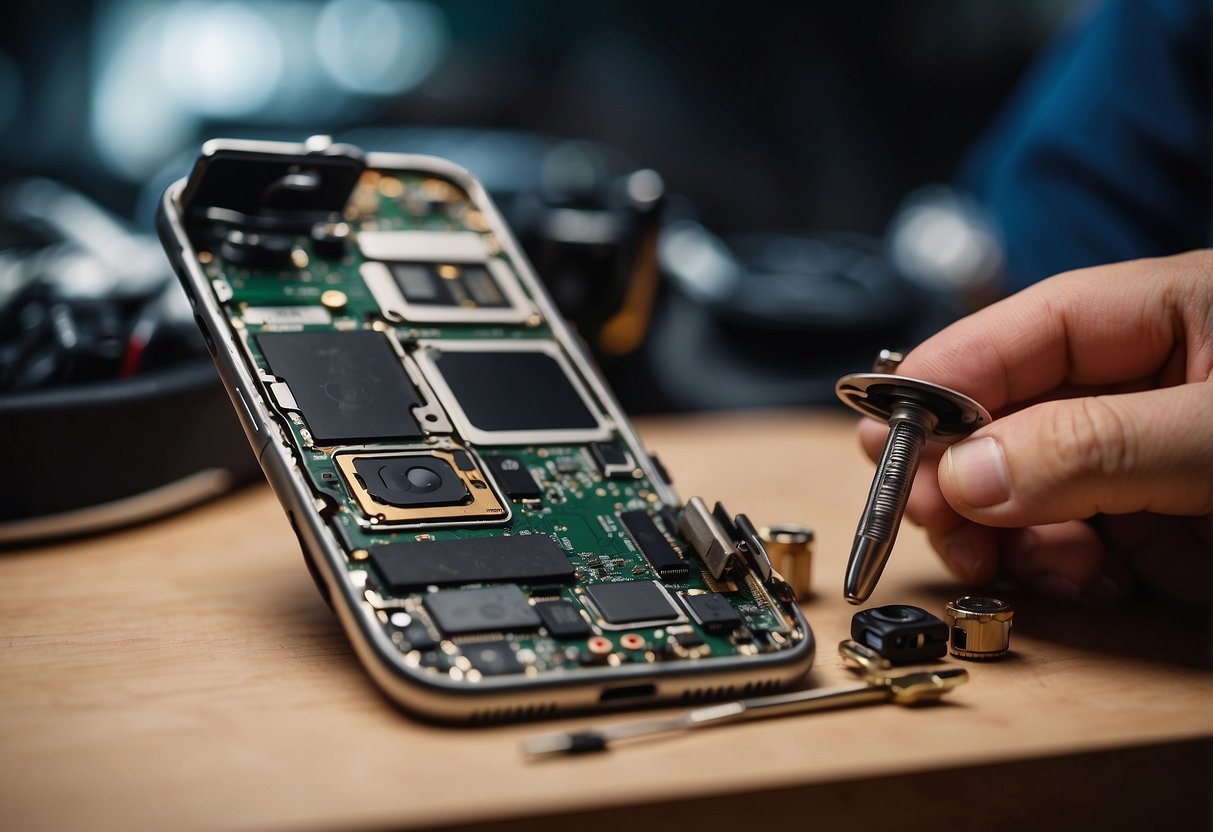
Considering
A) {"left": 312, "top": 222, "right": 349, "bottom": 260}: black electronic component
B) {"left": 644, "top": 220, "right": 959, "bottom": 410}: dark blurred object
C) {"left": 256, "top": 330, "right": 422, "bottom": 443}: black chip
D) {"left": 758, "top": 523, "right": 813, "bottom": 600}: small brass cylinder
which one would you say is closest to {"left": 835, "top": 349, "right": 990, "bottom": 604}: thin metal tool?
{"left": 758, "top": 523, "right": 813, "bottom": 600}: small brass cylinder

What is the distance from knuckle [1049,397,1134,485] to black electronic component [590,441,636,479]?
348mm

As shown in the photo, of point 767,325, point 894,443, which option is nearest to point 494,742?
A: point 894,443

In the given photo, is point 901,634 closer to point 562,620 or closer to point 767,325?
point 562,620

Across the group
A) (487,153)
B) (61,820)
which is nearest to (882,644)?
(61,820)

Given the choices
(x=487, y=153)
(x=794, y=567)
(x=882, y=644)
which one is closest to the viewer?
(x=882, y=644)

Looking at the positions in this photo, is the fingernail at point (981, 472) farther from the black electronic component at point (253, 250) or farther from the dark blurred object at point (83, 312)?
the dark blurred object at point (83, 312)

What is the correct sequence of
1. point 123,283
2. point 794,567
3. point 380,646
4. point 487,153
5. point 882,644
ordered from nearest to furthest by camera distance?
point 380,646 < point 882,644 < point 794,567 < point 123,283 < point 487,153

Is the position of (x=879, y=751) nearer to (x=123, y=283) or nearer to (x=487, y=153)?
(x=123, y=283)

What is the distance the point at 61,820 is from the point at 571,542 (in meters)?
0.40

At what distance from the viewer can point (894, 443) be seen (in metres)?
0.88

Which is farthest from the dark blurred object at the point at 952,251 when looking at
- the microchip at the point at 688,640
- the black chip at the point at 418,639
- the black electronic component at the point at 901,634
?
the black chip at the point at 418,639

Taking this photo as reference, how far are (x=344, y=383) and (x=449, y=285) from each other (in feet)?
0.66

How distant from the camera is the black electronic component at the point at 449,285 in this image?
3.67ft

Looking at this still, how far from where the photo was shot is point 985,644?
34.7 inches
